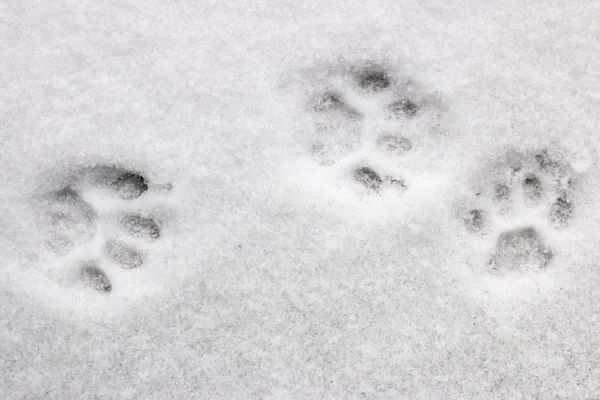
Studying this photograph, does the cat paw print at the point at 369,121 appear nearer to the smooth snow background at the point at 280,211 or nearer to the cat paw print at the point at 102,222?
the smooth snow background at the point at 280,211

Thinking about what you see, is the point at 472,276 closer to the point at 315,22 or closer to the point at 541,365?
the point at 541,365

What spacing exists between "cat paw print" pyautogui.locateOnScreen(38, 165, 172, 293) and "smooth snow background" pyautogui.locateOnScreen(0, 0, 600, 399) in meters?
0.03

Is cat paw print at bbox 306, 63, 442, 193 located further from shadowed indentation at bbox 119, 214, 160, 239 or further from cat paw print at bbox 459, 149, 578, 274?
shadowed indentation at bbox 119, 214, 160, 239

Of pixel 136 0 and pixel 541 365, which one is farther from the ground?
pixel 136 0

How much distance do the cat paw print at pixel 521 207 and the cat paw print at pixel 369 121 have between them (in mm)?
163

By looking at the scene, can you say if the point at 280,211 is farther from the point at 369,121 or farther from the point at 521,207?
the point at 521,207

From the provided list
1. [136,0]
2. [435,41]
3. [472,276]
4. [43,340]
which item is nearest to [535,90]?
[435,41]

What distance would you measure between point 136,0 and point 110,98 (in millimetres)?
254

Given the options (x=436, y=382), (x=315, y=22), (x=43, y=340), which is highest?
(x=315, y=22)

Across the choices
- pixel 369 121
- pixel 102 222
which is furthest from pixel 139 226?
pixel 369 121

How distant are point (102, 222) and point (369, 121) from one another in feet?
1.94

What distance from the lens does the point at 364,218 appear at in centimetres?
122

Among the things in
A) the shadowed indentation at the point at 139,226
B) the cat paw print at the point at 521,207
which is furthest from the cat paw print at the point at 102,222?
the cat paw print at the point at 521,207

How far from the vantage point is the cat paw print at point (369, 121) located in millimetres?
1229
